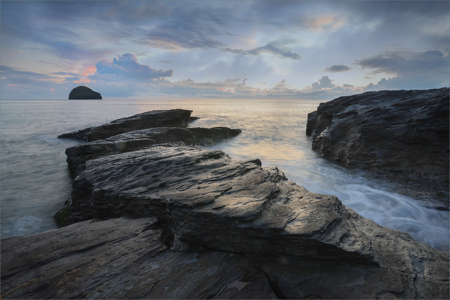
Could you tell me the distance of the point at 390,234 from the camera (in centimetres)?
459

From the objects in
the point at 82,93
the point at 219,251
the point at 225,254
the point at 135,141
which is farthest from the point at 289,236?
the point at 82,93

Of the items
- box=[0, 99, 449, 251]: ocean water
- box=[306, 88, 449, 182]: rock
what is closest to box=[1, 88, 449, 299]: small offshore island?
box=[0, 99, 449, 251]: ocean water

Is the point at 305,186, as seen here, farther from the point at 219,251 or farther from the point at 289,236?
the point at 219,251

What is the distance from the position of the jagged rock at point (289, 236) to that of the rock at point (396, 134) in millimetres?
6660

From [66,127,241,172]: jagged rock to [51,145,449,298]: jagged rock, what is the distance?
5.90m

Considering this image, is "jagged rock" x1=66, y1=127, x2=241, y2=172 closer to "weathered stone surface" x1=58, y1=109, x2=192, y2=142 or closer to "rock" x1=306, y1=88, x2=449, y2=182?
"weathered stone surface" x1=58, y1=109, x2=192, y2=142

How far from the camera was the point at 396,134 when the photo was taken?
10.2 metres

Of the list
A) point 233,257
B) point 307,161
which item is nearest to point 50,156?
point 233,257

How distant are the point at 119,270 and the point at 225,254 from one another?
178cm

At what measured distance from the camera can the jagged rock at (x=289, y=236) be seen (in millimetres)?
3211

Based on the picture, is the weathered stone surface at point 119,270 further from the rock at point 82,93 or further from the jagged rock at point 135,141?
the rock at point 82,93

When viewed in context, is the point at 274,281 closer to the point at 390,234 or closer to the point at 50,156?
the point at 390,234

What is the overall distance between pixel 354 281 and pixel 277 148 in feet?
51.3

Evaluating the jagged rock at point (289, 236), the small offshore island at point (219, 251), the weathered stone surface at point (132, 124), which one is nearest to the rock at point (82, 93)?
the weathered stone surface at point (132, 124)
